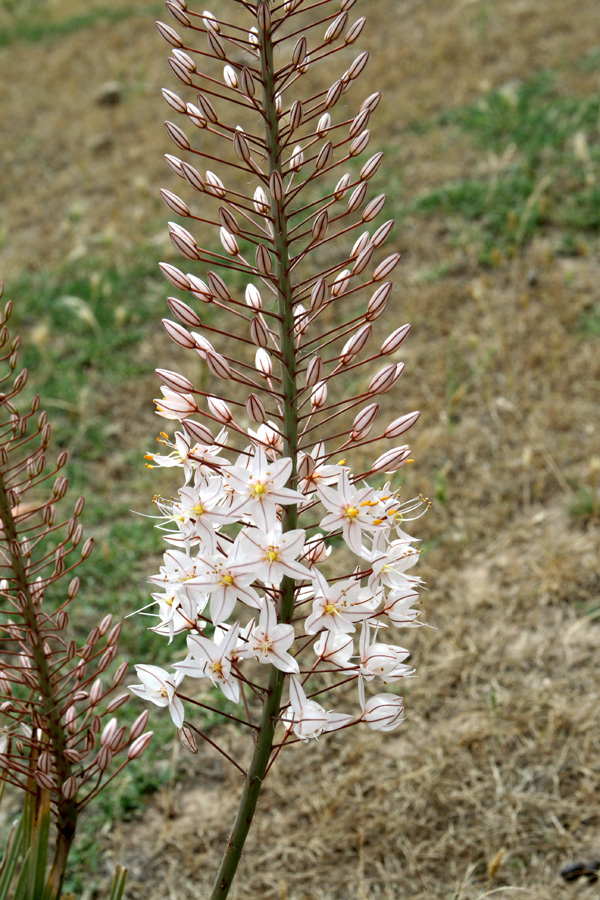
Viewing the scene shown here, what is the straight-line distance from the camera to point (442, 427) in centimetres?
518

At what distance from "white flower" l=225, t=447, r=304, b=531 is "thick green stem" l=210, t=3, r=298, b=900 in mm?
124

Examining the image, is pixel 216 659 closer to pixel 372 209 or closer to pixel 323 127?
pixel 372 209

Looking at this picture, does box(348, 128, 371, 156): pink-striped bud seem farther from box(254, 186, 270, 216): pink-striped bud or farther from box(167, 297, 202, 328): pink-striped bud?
box(167, 297, 202, 328): pink-striped bud

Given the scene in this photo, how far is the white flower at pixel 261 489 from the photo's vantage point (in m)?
1.86

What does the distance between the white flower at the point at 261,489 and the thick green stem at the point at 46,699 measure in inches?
29.9

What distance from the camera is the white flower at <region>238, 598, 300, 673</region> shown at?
1870 mm

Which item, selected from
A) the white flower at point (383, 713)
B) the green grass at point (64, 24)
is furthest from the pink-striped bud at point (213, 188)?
the green grass at point (64, 24)

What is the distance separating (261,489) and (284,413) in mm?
264

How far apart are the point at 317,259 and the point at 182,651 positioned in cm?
385

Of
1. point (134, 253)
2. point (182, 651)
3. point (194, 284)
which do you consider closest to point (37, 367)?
point (134, 253)

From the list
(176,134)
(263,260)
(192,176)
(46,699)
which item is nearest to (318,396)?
(263,260)

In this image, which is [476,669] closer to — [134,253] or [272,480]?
[272,480]

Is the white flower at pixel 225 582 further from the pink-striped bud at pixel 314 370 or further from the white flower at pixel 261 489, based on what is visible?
the pink-striped bud at pixel 314 370

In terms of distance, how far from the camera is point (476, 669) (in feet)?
12.6
